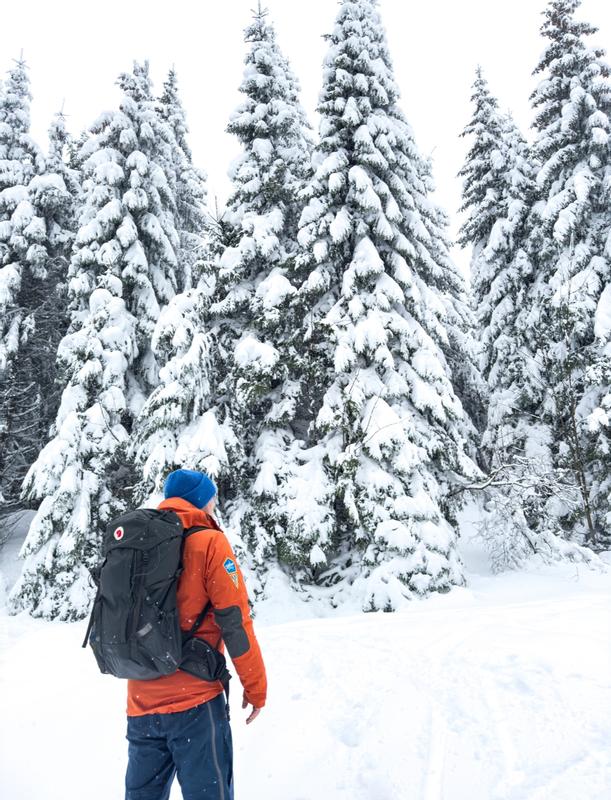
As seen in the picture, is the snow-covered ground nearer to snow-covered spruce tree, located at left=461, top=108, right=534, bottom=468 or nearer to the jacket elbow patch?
the jacket elbow patch

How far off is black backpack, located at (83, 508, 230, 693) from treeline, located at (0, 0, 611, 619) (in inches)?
296

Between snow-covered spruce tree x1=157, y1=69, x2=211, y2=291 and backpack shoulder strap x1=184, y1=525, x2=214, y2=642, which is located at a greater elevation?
snow-covered spruce tree x1=157, y1=69, x2=211, y2=291

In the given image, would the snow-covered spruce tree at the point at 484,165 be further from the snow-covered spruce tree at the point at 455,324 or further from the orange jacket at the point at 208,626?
the orange jacket at the point at 208,626

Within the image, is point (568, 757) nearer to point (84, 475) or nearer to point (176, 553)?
point (176, 553)

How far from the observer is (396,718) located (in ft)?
13.7

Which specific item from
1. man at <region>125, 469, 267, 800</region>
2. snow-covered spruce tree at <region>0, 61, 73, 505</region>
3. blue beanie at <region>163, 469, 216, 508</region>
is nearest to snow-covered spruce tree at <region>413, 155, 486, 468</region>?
snow-covered spruce tree at <region>0, 61, 73, 505</region>

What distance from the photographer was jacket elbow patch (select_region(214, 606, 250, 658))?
8.87 ft

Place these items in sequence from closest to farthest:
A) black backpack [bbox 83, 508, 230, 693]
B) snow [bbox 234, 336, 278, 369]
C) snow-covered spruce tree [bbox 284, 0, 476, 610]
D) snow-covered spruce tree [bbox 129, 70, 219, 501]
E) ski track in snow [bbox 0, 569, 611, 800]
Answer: black backpack [bbox 83, 508, 230, 693] → ski track in snow [bbox 0, 569, 611, 800] → snow-covered spruce tree [bbox 284, 0, 476, 610] → snow-covered spruce tree [bbox 129, 70, 219, 501] → snow [bbox 234, 336, 278, 369]

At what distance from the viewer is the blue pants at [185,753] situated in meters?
2.62

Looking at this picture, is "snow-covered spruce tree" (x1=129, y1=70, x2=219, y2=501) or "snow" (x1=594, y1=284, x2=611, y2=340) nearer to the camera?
"snow-covered spruce tree" (x1=129, y1=70, x2=219, y2=501)

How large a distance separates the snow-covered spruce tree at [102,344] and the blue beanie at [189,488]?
1030 cm

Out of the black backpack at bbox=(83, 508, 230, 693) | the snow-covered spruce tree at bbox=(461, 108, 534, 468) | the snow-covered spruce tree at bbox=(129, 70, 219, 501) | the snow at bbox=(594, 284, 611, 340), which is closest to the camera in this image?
the black backpack at bbox=(83, 508, 230, 693)

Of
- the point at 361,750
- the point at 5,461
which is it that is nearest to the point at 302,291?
the point at 361,750

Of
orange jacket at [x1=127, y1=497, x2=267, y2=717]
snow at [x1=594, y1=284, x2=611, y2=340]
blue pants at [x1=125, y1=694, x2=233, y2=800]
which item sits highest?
snow at [x1=594, y1=284, x2=611, y2=340]
